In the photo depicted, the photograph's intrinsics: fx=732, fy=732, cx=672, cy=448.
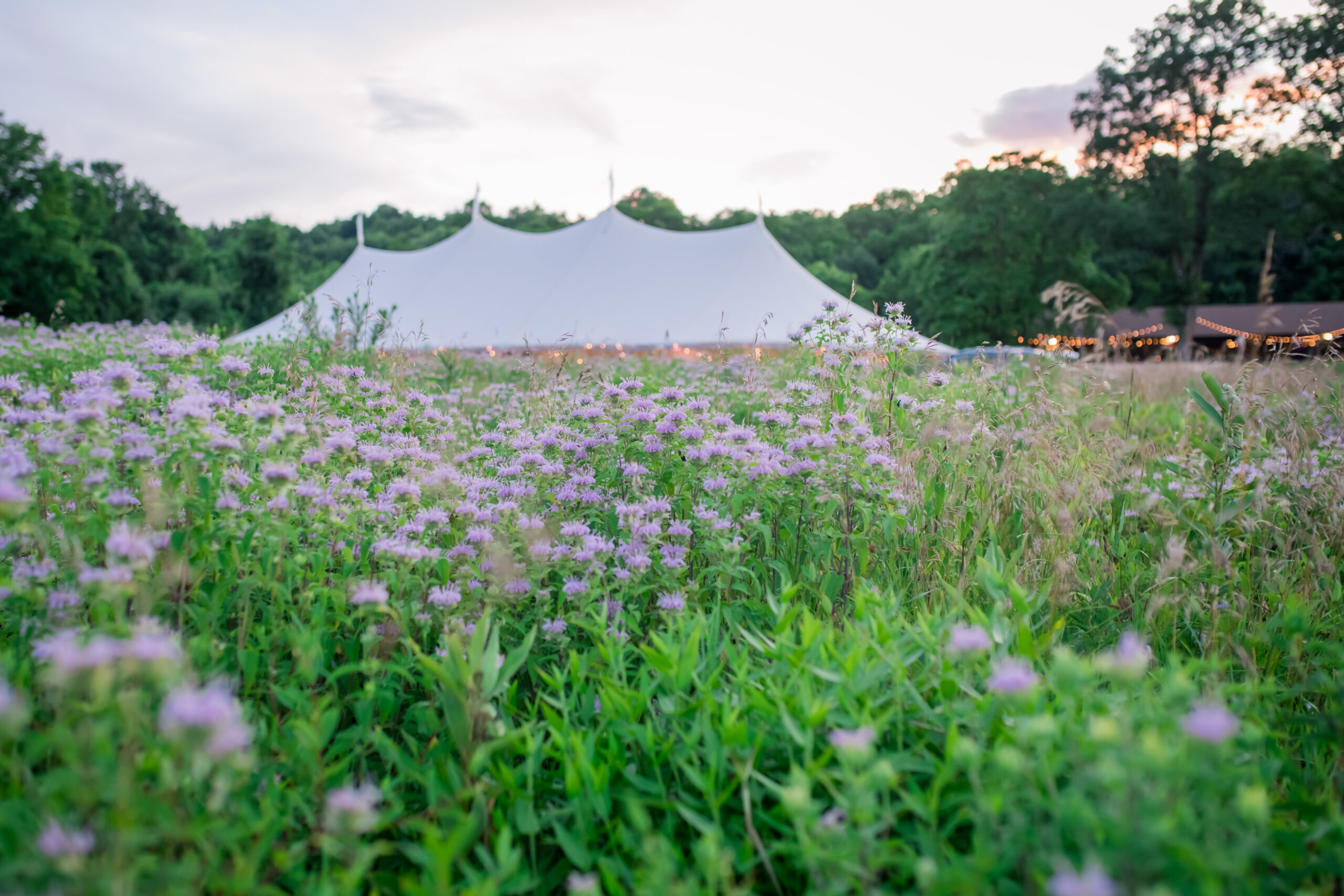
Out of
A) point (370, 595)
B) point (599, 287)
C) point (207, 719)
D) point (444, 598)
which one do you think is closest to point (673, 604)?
point (444, 598)

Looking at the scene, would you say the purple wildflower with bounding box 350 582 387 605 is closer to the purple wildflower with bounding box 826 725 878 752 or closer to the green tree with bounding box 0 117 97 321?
the purple wildflower with bounding box 826 725 878 752

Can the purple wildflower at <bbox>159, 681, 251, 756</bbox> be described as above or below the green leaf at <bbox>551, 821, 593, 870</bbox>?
above

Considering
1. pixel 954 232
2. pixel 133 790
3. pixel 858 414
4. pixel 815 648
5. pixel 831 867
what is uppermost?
pixel 954 232

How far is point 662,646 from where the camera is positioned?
1.60 metres

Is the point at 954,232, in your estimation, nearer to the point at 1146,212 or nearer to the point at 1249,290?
the point at 1146,212

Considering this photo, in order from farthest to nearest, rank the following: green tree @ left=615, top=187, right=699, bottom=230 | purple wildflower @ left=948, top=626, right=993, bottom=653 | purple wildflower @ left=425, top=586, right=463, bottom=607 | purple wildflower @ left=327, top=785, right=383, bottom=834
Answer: green tree @ left=615, top=187, right=699, bottom=230
purple wildflower @ left=425, top=586, right=463, bottom=607
purple wildflower @ left=948, top=626, right=993, bottom=653
purple wildflower @ left=327, top=785, right=383, bottom=834

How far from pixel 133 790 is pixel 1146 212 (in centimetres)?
3411

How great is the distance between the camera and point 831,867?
3.80ft

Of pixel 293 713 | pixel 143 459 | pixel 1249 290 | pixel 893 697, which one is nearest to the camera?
pixel 893 697

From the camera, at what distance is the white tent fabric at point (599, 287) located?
1530cm

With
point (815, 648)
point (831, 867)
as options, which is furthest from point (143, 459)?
point (831, 867)

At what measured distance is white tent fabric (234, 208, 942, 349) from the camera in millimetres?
15305

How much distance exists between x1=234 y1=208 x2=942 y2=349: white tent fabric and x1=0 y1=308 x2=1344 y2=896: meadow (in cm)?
1165

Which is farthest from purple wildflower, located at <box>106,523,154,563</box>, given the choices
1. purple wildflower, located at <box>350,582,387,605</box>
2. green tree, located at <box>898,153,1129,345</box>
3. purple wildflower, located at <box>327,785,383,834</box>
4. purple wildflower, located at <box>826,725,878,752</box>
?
green tree, located at <box>898,153,1129,345</box>
